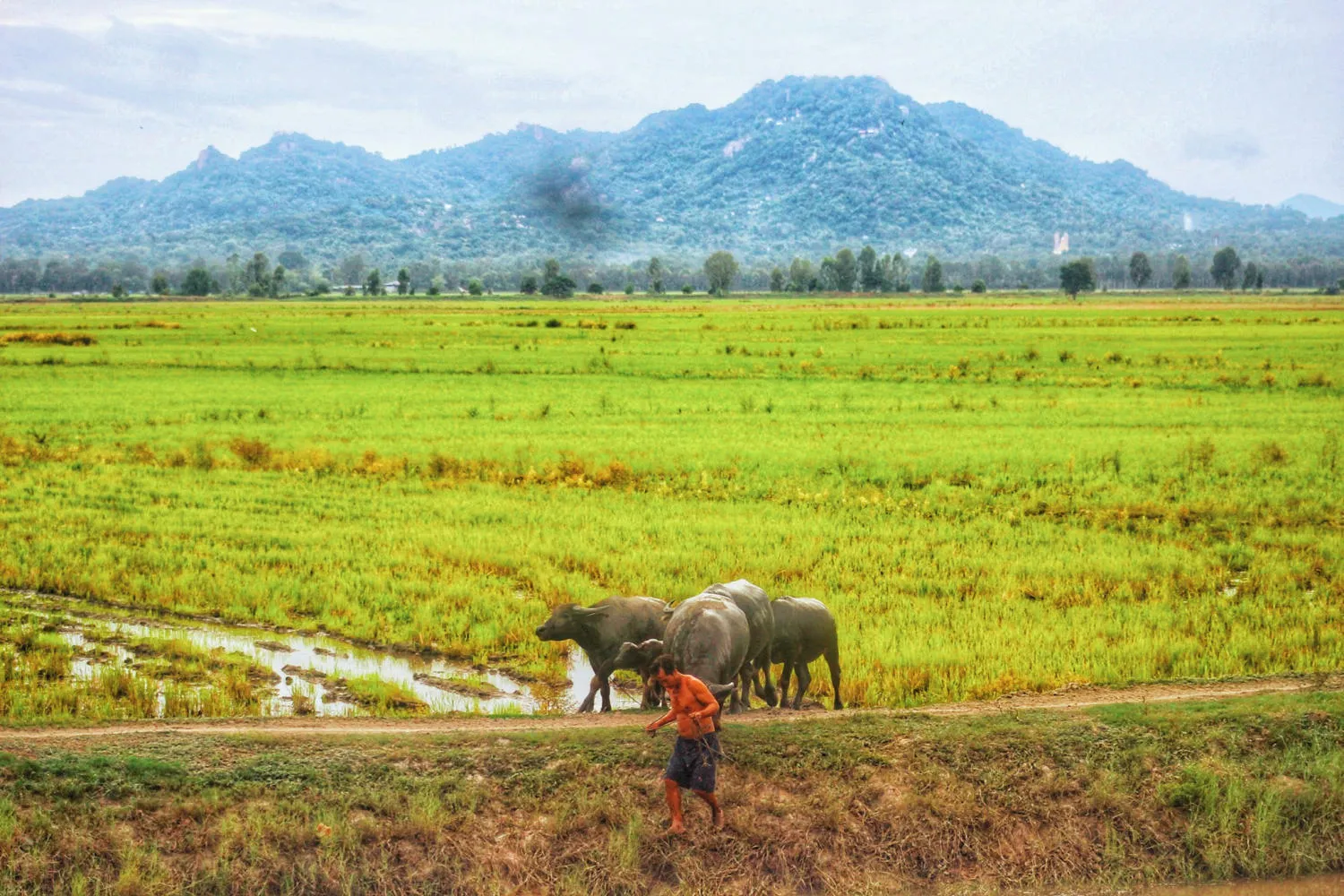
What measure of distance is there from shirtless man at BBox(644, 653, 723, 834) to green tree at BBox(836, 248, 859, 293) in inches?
6700

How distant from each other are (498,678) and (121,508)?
34.7ft

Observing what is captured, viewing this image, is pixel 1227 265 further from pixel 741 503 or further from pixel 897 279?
pixel 741 503

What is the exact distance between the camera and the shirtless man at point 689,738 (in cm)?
726

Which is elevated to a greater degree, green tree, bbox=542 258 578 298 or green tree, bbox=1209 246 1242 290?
green tree, bbox=1209 246 1242 290

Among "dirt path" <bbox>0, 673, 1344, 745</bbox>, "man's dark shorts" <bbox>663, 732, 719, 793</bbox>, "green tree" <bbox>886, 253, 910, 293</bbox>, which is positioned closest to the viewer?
"man's dark shorts" <bbox>663, 732, 719, 793</bbox>

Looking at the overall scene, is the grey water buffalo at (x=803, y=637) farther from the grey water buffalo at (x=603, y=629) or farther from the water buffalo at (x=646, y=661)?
the water buffalo at (x=646, y=661)

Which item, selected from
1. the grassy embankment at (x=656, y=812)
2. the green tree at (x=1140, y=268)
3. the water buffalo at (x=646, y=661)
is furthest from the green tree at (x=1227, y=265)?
the water buffalo at (x=646, y=661)

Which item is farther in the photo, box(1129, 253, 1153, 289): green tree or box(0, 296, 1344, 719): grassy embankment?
box(1129, 253, 1153, 289): green tree

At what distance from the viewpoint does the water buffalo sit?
8.06m

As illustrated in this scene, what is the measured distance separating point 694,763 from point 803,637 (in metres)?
2.35

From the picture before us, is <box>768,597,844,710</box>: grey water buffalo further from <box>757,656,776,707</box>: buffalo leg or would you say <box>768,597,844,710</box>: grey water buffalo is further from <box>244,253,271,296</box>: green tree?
<box>244,253,271,296</box>: green tree

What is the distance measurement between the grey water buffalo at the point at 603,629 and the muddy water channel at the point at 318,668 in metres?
0.68

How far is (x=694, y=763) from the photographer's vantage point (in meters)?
7.38

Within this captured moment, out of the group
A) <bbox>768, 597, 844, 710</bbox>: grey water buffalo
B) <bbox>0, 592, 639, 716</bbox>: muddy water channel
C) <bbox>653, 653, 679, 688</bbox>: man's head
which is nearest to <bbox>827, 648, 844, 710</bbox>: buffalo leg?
<bbox>768, 597, 844, 710</bbox>: grey water buffalo
